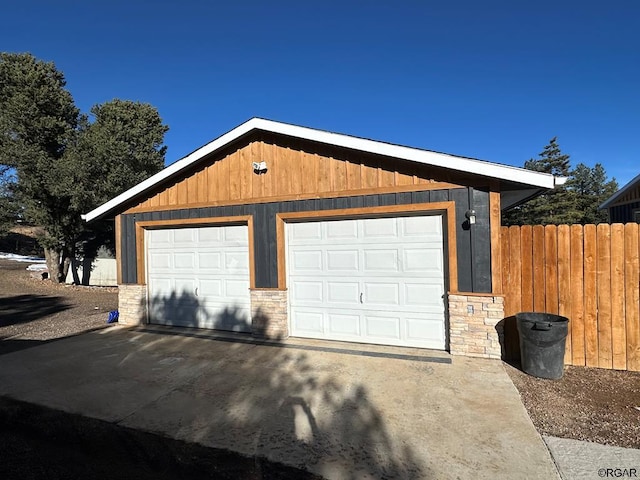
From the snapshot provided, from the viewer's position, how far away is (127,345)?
23.0 feet

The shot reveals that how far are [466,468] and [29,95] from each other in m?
19.8

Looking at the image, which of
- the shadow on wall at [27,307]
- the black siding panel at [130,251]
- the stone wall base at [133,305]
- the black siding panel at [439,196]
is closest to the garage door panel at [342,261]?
the black siding panel at [439,196]

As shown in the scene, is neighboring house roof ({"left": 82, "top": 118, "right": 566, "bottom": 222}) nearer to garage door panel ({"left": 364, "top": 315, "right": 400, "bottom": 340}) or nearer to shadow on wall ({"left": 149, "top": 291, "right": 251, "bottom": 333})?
shadow on wall ({"left": 149, "top": 291, "right": 251, "bottom": 333})

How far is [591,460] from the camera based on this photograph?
3.14 m

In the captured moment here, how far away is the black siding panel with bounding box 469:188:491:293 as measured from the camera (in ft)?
19.0

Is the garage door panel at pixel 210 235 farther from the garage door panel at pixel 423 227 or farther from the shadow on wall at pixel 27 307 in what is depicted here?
the shadow on wall at pixel 27 307

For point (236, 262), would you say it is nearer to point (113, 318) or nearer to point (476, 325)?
point (113, 318)

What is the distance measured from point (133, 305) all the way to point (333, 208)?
18.1ft

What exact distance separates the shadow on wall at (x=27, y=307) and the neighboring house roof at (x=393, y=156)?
14.8 ft

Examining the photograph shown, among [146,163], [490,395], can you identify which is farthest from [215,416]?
[146,163]

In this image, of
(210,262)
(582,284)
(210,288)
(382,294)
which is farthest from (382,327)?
(210,262)

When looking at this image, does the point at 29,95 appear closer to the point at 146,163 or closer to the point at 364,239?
the point at 146,163

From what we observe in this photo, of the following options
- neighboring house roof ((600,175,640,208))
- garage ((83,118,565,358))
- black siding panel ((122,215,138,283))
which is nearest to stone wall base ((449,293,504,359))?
garage ((83,118,565,358))

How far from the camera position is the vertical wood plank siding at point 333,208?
5.84 meters
